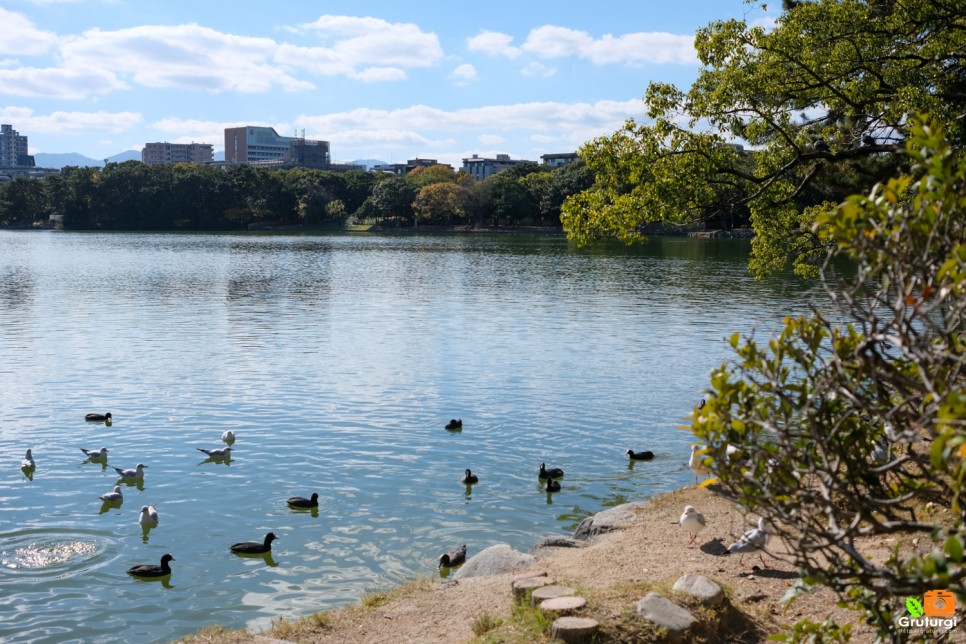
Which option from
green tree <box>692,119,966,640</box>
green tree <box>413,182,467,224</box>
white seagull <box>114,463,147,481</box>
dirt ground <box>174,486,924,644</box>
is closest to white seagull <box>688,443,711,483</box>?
green tree <box>692,119,966,640</box>

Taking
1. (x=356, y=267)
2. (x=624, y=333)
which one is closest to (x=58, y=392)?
(x=624, y=333)

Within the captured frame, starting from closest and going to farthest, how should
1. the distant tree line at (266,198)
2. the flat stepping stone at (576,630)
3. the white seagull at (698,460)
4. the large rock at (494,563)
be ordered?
the white seagull at (698,460) → the flat stepping stone at (576,630) → the large rock at (494,563) → the distant tree line at (266,198)

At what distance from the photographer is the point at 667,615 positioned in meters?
8.96

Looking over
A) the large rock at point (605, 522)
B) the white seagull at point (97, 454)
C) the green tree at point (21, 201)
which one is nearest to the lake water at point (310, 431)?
the white seagull at point (97, 454)

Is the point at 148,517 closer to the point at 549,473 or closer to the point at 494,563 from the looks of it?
the point at 494,563

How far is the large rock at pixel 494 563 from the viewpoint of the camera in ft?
39.3

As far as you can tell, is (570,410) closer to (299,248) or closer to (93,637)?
(93,637)

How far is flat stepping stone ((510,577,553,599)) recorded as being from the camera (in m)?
9.82

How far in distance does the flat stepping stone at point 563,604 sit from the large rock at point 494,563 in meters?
2.62

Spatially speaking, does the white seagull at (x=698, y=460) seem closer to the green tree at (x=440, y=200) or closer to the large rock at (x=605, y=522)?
the large rock at (x=605, y=522)

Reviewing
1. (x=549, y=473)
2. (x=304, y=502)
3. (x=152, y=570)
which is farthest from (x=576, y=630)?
(x=549, y=473)

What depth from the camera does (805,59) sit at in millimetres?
16703

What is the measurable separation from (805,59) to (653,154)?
3.42m

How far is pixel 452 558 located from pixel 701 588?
477 cm
